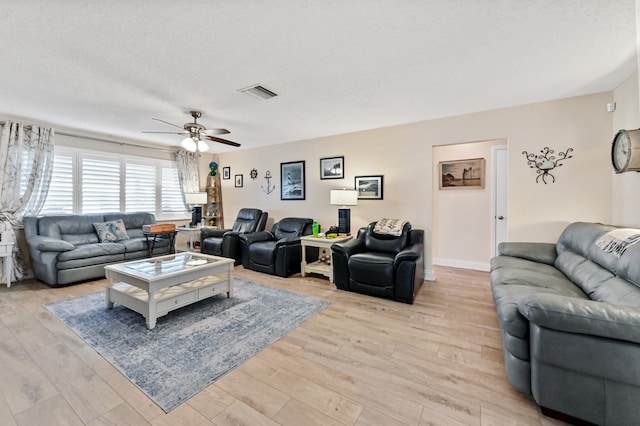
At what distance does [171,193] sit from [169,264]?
3.20 metres

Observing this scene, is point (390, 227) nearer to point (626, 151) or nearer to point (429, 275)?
point (429, 275)

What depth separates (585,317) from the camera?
4.33 ft

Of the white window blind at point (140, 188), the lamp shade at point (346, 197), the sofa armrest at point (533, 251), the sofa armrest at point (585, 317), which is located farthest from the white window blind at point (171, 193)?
the sofa armrest at point (585, 317)

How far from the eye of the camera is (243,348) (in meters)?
2.17

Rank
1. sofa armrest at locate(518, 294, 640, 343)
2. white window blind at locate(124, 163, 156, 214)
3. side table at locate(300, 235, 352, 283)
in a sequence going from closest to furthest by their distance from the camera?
sofa armrest at locate(518, 294, 640, 343) → side table at locate(300, 235, 352, 283) → white window blind at locate(124, 163, 156, 214)

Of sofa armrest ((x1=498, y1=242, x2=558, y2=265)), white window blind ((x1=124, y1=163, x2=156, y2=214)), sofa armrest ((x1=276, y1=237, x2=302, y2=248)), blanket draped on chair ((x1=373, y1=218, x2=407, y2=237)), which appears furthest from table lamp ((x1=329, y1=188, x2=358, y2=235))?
white window blind ((x1=124, y1=163, x2=156, y2=214))

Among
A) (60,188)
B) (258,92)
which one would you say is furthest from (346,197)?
(60,188)

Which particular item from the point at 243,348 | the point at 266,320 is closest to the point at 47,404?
the point at 243,348

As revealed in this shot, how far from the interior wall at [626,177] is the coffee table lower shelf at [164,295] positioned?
4213 millimetres

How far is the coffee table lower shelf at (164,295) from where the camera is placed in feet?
8.25

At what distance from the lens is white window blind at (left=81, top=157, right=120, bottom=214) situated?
4621 millimetres

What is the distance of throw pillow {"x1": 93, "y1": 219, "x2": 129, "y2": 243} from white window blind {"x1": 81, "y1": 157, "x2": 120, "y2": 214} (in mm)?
438

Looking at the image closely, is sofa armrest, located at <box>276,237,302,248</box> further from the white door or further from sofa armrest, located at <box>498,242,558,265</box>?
the white door

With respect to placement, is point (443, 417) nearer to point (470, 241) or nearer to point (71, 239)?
point (470, 241)
